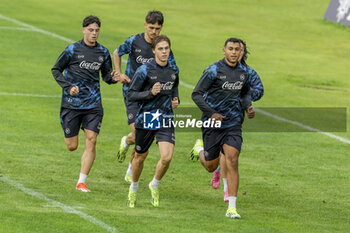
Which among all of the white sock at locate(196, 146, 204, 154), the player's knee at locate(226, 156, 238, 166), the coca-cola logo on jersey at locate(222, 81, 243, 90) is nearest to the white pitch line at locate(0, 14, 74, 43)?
the white sock at locate(196, 146, 204, 154)

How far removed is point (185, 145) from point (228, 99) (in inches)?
273

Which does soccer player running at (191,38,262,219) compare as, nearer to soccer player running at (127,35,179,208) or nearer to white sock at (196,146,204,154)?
soccer player running at (127,35,179,208)

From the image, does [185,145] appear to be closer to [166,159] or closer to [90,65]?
[90,65]

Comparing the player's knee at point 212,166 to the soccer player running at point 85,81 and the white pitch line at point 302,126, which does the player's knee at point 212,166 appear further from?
the white pitch line at point 302,126

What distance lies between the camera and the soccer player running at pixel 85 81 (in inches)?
538

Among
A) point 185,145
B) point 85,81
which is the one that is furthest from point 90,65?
point 185,145

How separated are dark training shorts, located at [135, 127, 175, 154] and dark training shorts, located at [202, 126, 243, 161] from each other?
0.60 m

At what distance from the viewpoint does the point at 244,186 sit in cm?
1511

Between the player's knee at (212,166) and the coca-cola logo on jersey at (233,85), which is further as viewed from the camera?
the player's knee at (212,166)

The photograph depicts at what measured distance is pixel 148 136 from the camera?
12.5 metres

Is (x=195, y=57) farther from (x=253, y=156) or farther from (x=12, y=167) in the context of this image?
(x=12, y=167)

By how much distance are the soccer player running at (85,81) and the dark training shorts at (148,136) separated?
57.4 inches

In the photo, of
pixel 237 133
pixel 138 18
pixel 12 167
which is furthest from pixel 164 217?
pixel 138 18

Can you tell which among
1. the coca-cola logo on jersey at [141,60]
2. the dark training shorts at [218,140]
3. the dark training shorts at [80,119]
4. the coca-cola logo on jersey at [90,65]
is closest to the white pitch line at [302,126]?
the coca-cola logo on jersey at [141,60]
